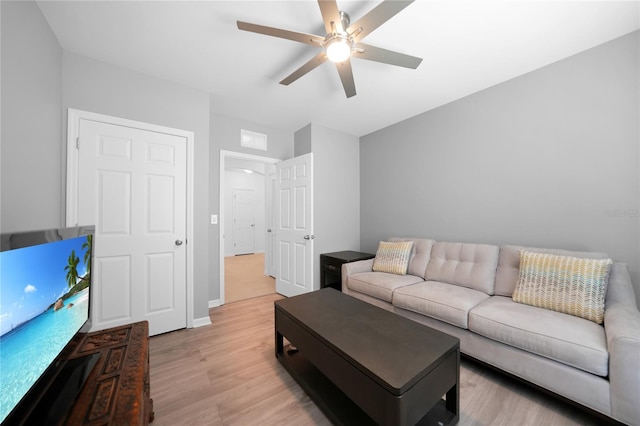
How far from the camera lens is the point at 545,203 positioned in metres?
2.19

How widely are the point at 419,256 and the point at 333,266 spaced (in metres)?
1.12

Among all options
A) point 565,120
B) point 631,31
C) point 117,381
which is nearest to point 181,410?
point 117,381

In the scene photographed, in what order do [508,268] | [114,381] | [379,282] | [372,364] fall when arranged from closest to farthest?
[114,381] → [372,364] → [508,268] → [379,282]

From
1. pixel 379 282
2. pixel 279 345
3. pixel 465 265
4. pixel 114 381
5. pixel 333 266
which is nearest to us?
pixel 114 381

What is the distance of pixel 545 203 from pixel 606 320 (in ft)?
3.66

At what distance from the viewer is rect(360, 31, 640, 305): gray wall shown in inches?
72.1

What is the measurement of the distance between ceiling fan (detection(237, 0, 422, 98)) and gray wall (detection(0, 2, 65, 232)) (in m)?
1.29

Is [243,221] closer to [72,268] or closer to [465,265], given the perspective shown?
[465,265]

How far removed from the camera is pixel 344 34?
1.51 metres

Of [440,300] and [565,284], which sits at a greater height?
[565,284]

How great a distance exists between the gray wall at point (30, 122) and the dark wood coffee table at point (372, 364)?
179 cm

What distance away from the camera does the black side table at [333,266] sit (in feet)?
10.3

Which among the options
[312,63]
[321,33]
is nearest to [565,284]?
[312,63]

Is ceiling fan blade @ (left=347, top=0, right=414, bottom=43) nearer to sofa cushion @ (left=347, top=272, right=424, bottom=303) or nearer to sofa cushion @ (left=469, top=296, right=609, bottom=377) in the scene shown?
sofa cushion @ (left=469, top=296, right=609, bottom=377)
